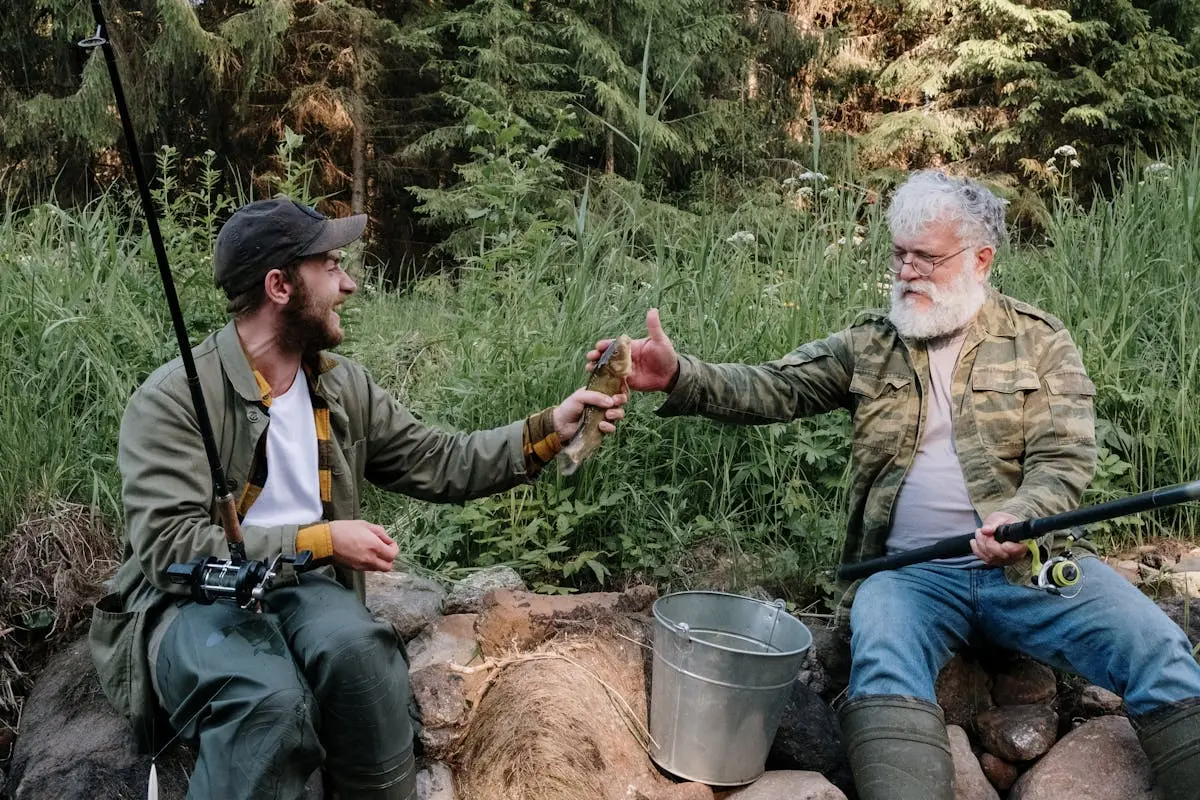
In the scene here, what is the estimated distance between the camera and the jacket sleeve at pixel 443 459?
10.1ft

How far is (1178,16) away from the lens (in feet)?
43.4

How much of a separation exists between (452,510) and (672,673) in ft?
4.86

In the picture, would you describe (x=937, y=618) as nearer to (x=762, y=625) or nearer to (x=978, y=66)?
(x=762, y=625)

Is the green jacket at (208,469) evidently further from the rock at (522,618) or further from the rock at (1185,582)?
the rock at (1185,582)

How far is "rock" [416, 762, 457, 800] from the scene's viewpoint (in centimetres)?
291

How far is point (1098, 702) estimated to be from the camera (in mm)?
3203

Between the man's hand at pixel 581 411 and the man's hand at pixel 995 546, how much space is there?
42.3 inches

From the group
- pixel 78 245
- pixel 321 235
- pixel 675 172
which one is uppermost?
pixel 321 235

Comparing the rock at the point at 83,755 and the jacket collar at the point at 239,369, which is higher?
the jacket collar at the point at 239,369

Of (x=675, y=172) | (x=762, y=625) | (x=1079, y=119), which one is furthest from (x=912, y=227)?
(x=1079, y=119)

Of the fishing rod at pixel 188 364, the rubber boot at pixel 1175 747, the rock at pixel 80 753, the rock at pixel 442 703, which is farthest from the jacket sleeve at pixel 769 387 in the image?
the rock at pixel 80 753

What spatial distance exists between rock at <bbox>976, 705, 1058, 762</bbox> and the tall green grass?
760 mm

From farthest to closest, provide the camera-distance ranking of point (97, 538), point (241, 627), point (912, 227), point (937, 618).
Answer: point (97, 538) < point (912, 227) < point (937, 618) < point (241, 627)

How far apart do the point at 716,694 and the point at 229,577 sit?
1.32m
